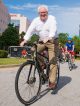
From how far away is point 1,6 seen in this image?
126m

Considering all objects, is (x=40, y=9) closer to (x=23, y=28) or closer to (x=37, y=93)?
(x=37, y=93)

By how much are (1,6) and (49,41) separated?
12054 cm

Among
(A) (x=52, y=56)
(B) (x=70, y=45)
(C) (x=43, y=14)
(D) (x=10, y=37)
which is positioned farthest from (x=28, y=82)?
(D) (x=10, y=37)

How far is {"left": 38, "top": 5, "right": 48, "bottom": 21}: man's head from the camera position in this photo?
7.26 metres

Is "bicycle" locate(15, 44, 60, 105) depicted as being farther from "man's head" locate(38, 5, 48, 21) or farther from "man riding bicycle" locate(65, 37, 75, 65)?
"man riding bicycle" locate(65, 37, 75, 65)

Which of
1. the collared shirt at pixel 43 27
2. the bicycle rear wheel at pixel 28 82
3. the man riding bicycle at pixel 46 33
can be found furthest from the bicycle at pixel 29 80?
the collared shirt at pixel 43 27

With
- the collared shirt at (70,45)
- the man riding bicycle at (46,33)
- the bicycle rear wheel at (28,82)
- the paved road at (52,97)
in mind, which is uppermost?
the man riding bicycle at (46,33)

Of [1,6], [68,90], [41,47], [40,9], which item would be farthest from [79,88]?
[1,6]

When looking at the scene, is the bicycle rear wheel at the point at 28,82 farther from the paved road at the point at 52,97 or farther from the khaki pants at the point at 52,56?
the khaki pants at the point at 52,56

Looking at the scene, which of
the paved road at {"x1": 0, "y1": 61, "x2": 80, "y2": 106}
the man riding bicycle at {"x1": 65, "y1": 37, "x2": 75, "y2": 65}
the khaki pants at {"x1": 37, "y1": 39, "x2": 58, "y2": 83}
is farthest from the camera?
the man riding bicycle at {"x1": 65, "y1": 37, "x2": 75, "y2": 65}

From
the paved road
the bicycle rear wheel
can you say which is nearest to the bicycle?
the bicycle rear wheel

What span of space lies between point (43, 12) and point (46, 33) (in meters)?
0.48

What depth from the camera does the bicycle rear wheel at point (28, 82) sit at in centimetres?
665

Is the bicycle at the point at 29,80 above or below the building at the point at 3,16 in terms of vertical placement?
below
